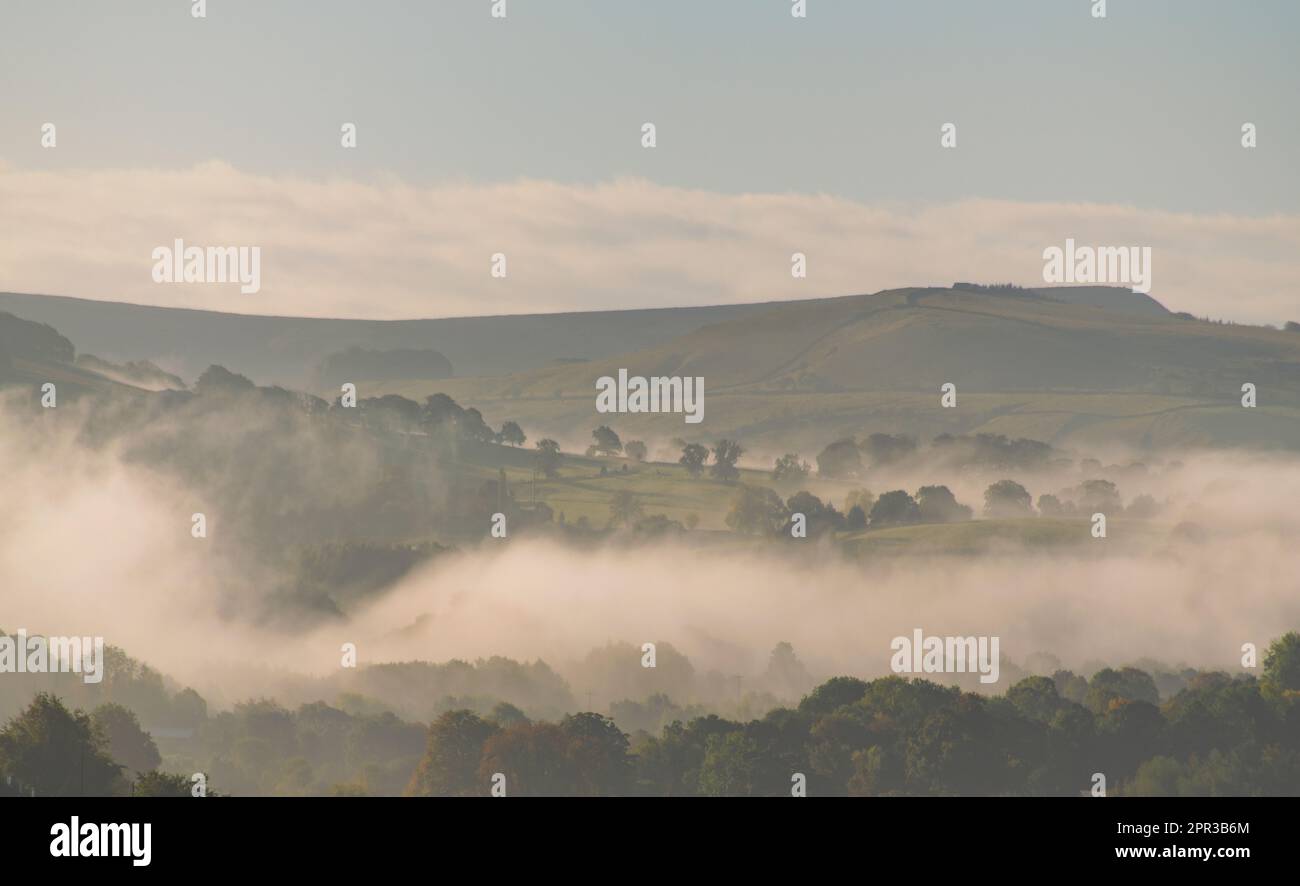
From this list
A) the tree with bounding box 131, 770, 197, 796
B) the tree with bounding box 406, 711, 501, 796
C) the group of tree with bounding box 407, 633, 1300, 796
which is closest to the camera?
the tree with bounding box 131, 770, 197, 796

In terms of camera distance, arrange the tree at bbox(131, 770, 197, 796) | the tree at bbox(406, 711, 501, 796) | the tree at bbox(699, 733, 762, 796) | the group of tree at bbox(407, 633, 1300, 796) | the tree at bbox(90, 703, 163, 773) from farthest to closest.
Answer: the tree at bbox(90, 703, 163, 773), the tree at bbox(406, 711, 501, 796), the group of tree at bbox(407, 633, 1300, 796), the tree at bbox(699, 733, 762, 796), the tree at bbox(131, 770, 197, 796)

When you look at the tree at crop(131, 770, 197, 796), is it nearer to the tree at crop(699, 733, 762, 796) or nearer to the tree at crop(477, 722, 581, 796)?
the tree at crop(477, 722, 581, 796)

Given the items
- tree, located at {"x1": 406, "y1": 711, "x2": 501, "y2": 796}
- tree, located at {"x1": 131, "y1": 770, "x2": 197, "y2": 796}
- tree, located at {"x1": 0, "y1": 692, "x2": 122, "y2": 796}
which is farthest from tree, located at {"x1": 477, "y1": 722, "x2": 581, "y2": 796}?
tree, located at {"x1": 131, "y1": 770, "x2": 197, "y2": 796}

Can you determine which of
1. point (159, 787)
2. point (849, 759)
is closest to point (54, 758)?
point (159, 787)

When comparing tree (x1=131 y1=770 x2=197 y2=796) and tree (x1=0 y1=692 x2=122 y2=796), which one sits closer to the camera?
tree (x1=131 y1=770 x2=197 y2=796)
